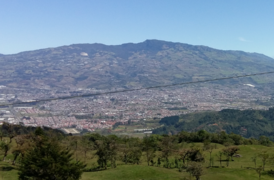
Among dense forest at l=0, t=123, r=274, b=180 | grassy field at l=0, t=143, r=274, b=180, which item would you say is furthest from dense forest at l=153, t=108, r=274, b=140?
grassy field at l=0, t=143, r=274, b=180

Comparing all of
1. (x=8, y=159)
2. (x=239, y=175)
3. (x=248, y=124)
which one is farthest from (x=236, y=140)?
(x=248, y=124)

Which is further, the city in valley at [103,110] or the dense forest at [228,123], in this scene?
the city in valley at [103,110]

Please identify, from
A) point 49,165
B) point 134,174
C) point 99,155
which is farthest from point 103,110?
point 49,165

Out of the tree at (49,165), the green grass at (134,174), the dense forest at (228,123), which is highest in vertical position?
the tree at (49,165)

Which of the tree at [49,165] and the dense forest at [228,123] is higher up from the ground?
the tree at [49,165]

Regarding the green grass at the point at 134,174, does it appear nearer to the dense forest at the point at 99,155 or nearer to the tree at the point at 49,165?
the dense forest at the point at 99,155

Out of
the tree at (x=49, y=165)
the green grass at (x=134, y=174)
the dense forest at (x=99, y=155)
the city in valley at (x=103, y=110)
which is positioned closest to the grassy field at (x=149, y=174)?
the green grass at (x=134, y=174)

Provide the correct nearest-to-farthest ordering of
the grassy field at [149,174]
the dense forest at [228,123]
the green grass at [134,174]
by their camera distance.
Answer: the grassy field at [149,174]
the green grass at [134,174]
the dense forest at [228,123]

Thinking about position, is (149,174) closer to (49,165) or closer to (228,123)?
(49,165)
